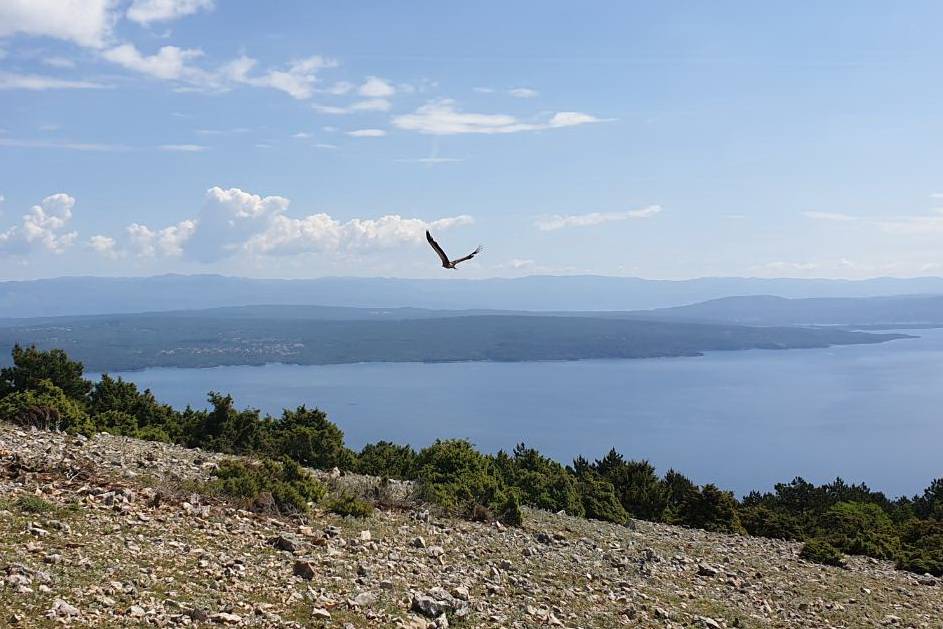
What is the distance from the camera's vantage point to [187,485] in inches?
552

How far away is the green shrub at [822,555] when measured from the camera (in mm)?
20500

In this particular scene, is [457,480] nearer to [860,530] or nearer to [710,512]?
[710,512]

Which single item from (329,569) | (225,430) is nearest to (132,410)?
(225,430)

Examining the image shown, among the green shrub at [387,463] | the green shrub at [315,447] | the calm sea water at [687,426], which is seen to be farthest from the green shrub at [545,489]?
the calm sea water at [687,426]

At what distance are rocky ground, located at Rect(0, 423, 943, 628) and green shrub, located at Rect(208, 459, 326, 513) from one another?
1.83ft

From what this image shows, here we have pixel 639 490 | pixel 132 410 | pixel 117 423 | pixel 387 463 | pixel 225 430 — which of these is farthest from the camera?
pixel 639 490

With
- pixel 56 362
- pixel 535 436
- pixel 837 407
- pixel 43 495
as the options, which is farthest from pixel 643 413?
pixel 43 495

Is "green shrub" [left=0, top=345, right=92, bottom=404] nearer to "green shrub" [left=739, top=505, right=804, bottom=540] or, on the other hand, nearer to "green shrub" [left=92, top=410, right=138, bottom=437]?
"green shrub" [left=92, top=410, right=138, bottom=437]

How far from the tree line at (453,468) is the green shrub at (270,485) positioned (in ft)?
11.1

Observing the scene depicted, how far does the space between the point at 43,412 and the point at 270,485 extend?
29.0ft

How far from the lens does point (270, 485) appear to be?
1426 centimetres

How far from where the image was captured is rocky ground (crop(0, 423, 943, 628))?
8.53m

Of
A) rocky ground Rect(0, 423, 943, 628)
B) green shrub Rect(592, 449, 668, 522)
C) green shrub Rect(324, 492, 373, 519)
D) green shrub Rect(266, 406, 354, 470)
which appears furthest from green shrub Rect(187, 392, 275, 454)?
green shrub Rect(592, 449, 668, 522)

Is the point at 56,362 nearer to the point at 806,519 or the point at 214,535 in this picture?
the point at 214,535
